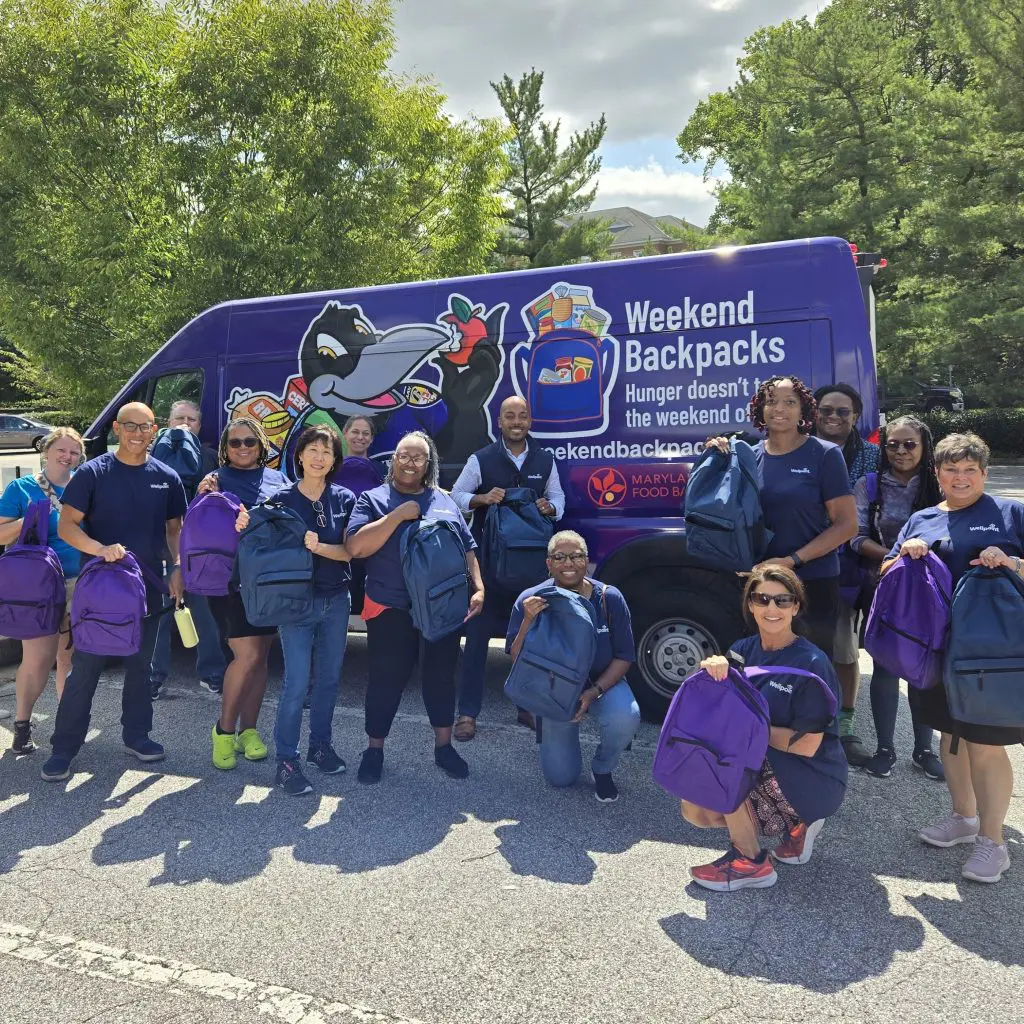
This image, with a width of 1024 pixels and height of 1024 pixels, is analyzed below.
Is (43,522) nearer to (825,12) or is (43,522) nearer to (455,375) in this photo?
(455,375)

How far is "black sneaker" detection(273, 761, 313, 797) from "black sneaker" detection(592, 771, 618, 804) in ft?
4.36

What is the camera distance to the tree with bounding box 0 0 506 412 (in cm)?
1097

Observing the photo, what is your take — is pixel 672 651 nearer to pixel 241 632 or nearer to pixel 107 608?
pixel 241 632

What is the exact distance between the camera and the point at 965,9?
18.8 meters

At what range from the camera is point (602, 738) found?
12.6 feet

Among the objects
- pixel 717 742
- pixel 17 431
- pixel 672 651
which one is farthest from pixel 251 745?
pixel 17 431

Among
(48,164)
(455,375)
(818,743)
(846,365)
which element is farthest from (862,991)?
(48,164)

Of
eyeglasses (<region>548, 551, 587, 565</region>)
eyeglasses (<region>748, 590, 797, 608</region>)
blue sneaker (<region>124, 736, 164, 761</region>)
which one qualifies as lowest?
blue sneaker (<region>124, 736, 164, 761</region>)

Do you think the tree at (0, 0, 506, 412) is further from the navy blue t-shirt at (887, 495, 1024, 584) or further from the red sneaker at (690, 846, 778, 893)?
the red sneaker at (690, 846, 778, 893)

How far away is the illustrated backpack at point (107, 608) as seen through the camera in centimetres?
396

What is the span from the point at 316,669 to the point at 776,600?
224cm

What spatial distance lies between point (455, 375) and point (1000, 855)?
3.58m

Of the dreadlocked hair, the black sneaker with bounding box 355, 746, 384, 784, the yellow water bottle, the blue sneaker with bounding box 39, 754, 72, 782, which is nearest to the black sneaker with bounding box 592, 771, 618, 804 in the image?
the black sneaker with bounding box 355, 746, 384, 784

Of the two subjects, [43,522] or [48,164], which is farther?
[48,164]
